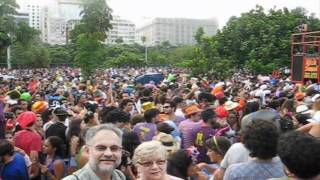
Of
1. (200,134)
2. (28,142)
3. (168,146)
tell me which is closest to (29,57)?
(28,142)

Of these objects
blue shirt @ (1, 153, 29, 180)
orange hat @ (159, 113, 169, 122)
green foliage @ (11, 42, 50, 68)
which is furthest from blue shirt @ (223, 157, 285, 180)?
green foliage @ (11, 42, 50, 68)

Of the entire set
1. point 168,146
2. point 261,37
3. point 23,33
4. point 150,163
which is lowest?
point 168,146

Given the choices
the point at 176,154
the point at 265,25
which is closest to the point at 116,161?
the point at 176,154

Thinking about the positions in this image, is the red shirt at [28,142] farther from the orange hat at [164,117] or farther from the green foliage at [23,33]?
the green foliage at [23,33]

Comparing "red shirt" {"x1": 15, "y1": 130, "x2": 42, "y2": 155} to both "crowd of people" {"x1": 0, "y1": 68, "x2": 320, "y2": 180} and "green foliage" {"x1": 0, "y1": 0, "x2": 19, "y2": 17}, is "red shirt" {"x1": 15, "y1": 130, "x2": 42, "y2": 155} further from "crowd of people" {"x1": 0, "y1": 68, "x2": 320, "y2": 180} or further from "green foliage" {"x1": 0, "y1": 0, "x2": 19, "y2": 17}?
"green foliage" {"x1": 0, "y1": 0, "x2": 19, "y2": 17}

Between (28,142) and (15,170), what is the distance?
1022mm

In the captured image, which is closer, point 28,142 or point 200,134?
point 28,142

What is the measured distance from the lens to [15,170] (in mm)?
5090

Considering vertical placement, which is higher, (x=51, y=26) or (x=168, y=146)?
(x=51, y=26)

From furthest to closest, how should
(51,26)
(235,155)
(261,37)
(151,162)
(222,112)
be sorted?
1. (51,26)
2. (261,37)
3. (222,112)
4. (235,155)
5. (151,162)

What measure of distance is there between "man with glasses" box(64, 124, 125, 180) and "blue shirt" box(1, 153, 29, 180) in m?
2.16

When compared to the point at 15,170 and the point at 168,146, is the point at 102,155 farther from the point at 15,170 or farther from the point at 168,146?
the point at 15,170

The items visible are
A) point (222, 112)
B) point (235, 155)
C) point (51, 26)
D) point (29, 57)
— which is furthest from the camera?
point (51, 26)

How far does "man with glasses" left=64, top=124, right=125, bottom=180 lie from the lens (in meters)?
3.07
